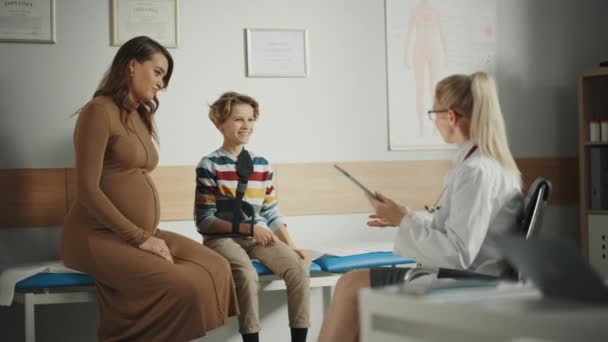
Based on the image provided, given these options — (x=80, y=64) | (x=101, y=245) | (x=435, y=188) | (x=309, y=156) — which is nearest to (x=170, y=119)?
(x=80, y=64)

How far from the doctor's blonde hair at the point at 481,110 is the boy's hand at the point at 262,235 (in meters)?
1.28

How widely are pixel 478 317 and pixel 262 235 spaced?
2.17 m

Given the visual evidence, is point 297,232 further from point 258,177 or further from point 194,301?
point 194,301

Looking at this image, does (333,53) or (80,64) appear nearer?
(80,64)

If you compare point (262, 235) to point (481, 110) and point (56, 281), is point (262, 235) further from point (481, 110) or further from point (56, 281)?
point (481, 110)

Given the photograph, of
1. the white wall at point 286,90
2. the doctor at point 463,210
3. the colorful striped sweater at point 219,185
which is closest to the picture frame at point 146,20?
the white wall at point 286,90

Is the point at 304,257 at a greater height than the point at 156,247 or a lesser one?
lesser

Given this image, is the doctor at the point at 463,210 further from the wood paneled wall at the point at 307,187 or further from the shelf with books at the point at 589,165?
the shelf with books at the point at 589,165

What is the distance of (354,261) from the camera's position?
349 cm

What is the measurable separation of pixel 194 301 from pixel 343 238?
1375 mm

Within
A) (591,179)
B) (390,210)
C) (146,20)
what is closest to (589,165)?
(591,179)

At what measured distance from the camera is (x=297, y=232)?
3.98m

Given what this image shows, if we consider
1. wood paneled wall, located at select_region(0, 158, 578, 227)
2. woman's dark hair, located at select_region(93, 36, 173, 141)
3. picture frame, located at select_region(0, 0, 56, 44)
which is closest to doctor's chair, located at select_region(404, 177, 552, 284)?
woman's dark hair, located at select_region(93, 36, 173, 141)

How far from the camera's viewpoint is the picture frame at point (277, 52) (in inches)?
154
